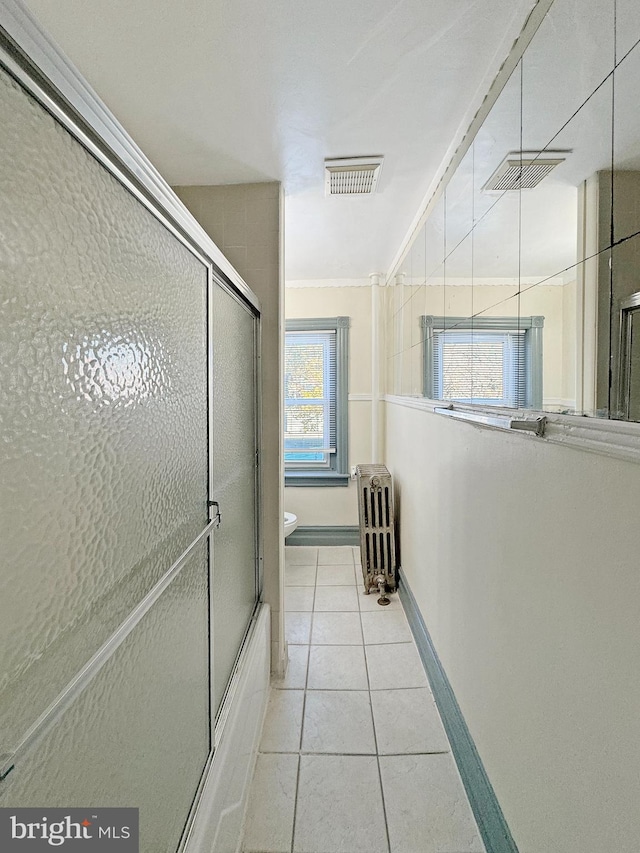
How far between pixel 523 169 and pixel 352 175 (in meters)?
0.94

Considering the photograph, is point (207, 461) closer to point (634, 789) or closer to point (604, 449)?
point (604, 449)

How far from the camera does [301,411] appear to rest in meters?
3.93

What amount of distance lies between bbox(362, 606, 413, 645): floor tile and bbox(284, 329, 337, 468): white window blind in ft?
4.99

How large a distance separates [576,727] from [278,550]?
1.39 m

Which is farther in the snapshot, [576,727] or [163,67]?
[163,67]

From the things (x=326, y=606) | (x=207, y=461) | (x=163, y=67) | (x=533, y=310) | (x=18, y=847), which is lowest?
(x=326, y=606)

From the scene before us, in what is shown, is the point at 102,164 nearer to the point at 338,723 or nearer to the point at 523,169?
the point at 523,169

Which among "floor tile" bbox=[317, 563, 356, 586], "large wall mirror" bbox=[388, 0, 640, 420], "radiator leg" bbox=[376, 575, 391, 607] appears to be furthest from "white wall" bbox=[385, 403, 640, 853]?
"floor tile" bbox=[317, 563, 356, 586]

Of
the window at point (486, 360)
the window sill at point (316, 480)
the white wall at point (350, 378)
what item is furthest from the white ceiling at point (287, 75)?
the window sill at point (316, 480)

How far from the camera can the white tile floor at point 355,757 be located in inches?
51.7

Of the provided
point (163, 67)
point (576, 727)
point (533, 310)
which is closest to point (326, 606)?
point (576, 727)

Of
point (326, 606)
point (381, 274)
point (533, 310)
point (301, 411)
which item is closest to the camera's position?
point (533, 310)

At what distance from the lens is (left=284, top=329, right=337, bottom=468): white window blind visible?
3.86m

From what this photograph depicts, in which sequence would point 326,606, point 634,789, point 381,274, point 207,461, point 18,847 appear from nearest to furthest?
point 18,847 < point 634,789 < point 207,461 < point 326,606 < point 381,274
